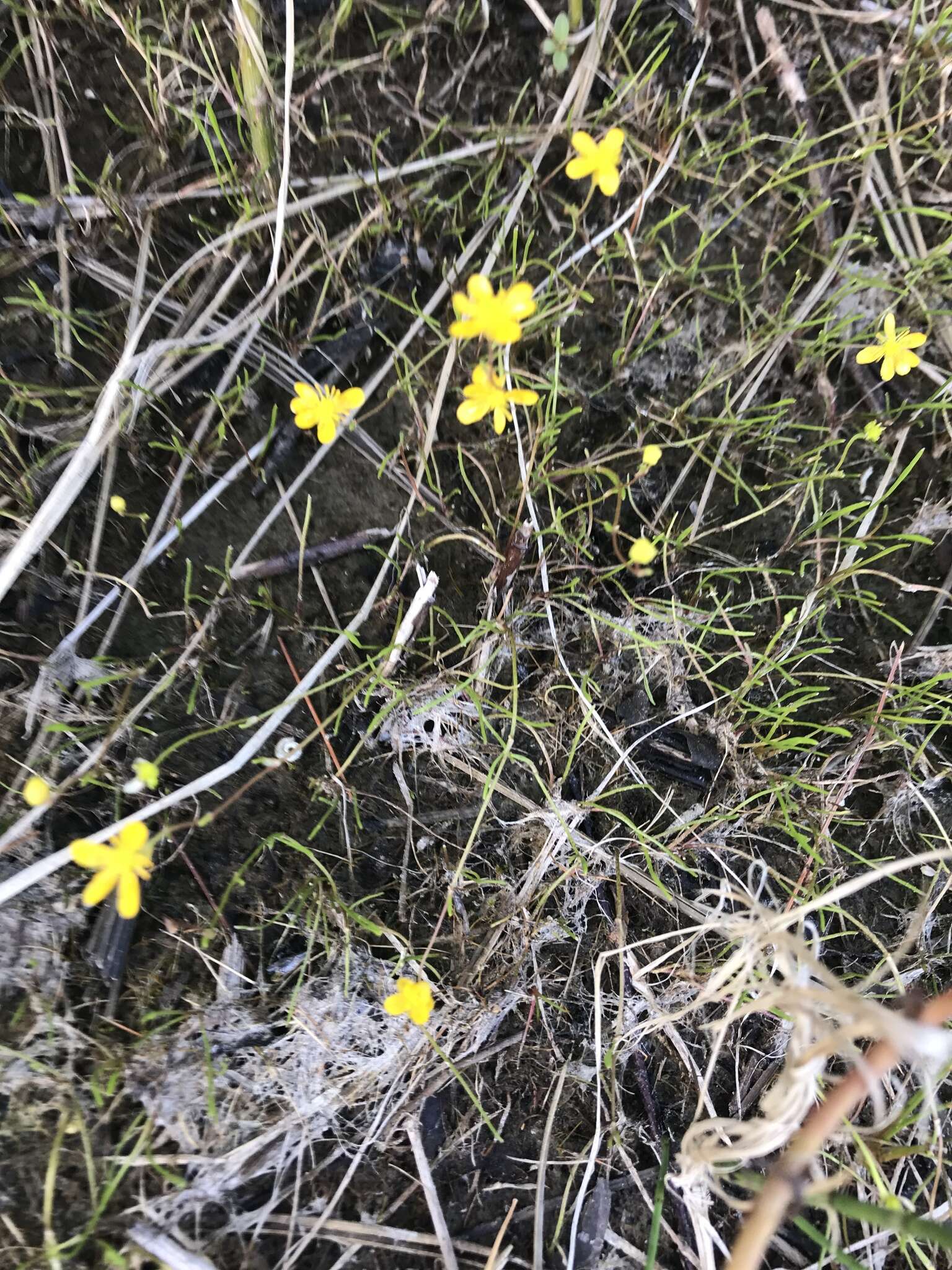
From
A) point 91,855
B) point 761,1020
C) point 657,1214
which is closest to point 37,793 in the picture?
point 91,855

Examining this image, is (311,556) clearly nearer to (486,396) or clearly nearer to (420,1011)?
(486,396)

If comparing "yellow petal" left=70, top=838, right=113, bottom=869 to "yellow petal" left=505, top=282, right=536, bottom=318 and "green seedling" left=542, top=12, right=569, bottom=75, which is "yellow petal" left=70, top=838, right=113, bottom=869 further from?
"green seedling" left=542, top=12, right=569, bottom=75

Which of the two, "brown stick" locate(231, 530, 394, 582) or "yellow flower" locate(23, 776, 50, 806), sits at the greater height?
"brown stick" locate(231, 530, 394, 582)

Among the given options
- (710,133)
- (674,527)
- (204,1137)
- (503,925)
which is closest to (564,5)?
(710,133)

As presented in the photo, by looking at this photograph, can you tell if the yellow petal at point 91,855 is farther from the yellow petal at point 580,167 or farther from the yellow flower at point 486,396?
the yellow petal at point 580,167

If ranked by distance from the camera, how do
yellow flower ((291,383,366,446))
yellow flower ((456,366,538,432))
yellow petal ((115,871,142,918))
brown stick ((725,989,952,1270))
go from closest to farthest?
brown stick ((725,989,952,1270)) < yellow petal ((115,871,142,918)) < yellow flower ((456,366,538,432)) < yellow flower ((291,383,366,446))

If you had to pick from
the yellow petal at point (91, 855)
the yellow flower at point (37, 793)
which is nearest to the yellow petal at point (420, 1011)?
the yellow petal at point (91, 855)

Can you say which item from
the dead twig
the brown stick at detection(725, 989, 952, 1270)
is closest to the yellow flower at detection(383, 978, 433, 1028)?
the dead twig
